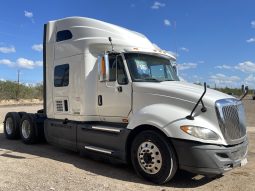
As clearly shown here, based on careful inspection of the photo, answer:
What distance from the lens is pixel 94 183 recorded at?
6.90 m

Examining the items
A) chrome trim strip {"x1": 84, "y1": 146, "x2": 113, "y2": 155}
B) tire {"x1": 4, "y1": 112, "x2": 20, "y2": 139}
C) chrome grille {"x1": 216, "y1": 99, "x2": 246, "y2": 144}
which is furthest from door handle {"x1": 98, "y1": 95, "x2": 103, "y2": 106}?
tire {"x1": 4, "y1": 112, "x2": 20, "y2": 139}

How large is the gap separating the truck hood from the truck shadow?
1.60 metres

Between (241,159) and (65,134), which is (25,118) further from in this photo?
(241,159)

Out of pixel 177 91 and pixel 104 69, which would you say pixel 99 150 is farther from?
pixel 177 91

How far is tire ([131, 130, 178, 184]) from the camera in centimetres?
683

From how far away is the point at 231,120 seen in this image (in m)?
6.96

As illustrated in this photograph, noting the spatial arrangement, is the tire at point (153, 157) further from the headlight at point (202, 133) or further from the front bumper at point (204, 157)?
the headlight at point (202, 133)

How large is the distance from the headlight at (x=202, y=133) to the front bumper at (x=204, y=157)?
0.14m

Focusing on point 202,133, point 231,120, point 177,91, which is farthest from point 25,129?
point 231,120

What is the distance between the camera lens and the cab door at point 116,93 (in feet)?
26.4

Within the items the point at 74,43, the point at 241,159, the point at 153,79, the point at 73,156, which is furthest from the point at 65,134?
the point at 241,159

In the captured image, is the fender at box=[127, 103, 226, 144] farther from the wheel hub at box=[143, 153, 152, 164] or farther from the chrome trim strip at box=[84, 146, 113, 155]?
the chrome trim strip at box=[84, 146, 113, 155]

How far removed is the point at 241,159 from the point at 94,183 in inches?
109

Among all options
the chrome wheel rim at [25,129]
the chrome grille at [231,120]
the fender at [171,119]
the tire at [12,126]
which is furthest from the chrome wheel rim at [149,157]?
the tire at [12,126]
